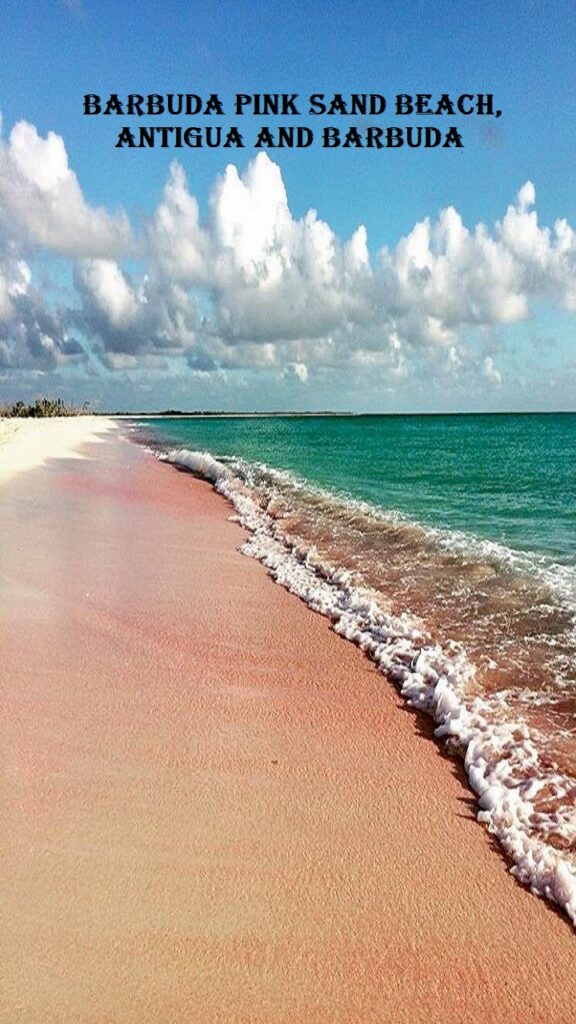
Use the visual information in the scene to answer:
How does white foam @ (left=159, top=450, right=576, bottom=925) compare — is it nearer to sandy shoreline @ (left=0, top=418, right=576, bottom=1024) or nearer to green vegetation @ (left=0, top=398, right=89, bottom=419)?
sandy shoreline @ (left=0, top=418, right=576, bottom=1024)

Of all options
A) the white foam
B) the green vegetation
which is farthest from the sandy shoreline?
the green vegetation

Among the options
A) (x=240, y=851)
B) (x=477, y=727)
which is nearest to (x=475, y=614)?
(x=477, y=727)

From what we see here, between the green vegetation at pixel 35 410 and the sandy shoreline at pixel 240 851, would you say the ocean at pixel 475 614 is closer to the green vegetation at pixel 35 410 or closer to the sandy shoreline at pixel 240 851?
the sandy shoreline at pixel 240 851

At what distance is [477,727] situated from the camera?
5652 mm

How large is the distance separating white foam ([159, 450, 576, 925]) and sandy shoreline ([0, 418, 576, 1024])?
0.53ft

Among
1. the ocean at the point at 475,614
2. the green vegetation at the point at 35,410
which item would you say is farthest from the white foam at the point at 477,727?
the green vegetation at the point at 35,410

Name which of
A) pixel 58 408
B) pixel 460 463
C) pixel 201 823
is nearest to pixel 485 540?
pixel 201 823

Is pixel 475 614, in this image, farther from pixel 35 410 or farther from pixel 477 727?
pixel 35 410

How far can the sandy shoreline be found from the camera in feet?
9.97

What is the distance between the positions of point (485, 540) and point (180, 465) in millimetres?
22901

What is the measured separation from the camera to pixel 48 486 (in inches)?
835

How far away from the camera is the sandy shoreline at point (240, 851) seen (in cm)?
304

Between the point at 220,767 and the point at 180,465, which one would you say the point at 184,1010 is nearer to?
the point at 220,767

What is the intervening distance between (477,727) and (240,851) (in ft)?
8.39
